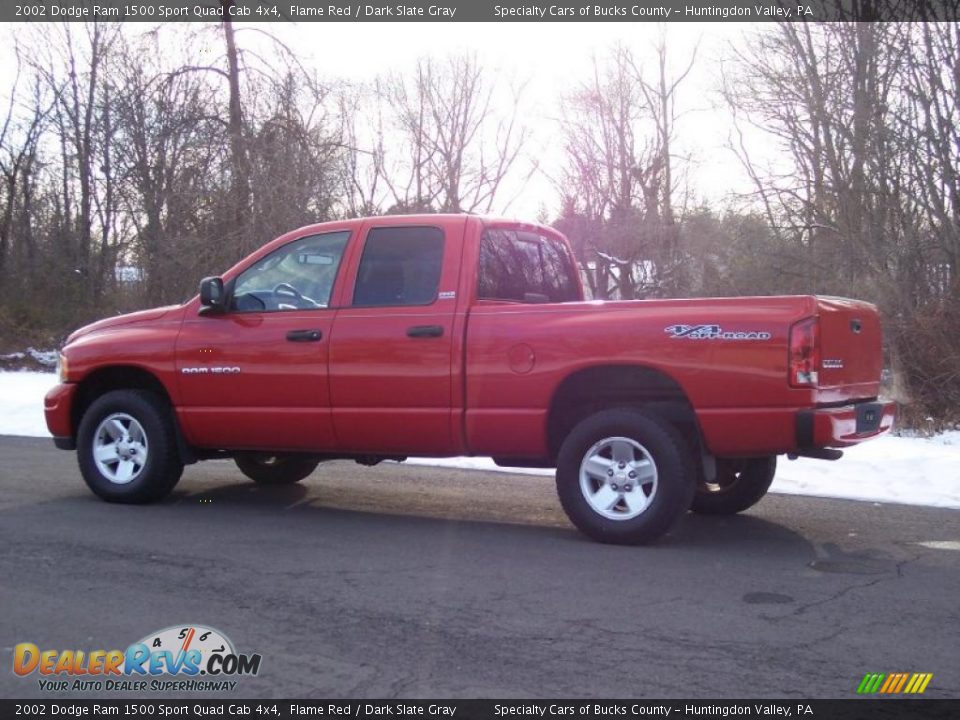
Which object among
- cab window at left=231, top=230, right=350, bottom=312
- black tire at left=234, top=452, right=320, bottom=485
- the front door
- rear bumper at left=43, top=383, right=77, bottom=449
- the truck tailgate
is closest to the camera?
the truck tailgate

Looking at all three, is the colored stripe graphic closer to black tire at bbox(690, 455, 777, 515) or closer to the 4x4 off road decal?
the 4x4 off road decal

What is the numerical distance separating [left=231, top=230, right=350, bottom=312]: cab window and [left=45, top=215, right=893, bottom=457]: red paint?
76mm

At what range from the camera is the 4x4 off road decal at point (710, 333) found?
571 centimetres

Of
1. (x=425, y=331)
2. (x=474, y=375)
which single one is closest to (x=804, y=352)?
(x=474, y=375)

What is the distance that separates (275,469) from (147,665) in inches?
172

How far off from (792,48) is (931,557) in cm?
1241

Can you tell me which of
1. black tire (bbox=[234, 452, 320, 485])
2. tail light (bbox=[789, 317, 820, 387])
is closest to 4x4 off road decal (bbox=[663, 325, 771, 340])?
tail light (bbox=[789, 317, 820, 387])

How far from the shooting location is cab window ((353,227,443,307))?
6.77m

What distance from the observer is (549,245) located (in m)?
7.70
